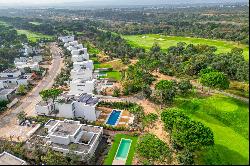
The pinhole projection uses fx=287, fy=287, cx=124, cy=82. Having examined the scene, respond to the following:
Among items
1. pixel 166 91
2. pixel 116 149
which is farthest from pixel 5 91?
pixel 166 91

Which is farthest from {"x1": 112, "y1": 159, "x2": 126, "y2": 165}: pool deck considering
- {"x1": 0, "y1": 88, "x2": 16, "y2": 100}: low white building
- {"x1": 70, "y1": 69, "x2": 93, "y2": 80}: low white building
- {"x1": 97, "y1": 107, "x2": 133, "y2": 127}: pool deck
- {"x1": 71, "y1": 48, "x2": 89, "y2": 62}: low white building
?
{"x1": 71, "y1": 48, "x2": 89, "y2": 62}: low white building

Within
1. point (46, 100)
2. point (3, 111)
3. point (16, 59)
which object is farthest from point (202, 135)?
point (16, 59)

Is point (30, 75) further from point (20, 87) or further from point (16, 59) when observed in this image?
point (16, 59)

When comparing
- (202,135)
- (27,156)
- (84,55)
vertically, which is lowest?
(27,156)

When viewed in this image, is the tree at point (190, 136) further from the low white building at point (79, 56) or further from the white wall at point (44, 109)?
the low white building at point (79, 56)

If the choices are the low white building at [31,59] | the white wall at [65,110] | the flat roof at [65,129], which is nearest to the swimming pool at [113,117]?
the white wall at [65,110]
